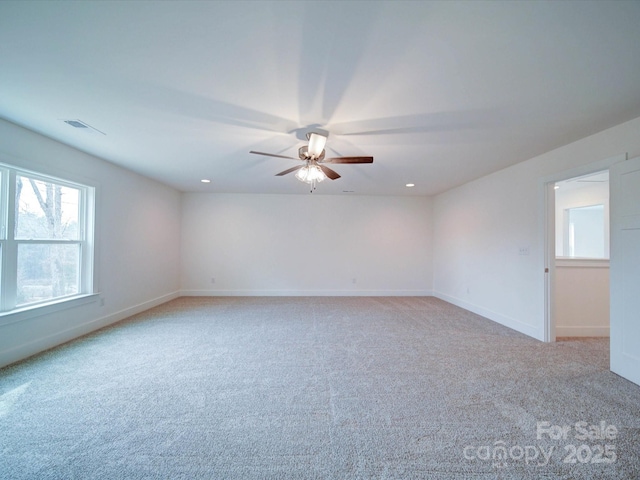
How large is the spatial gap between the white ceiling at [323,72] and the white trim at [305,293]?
3800mm

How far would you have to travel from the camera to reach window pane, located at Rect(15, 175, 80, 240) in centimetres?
283

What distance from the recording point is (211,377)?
2377 millimetres

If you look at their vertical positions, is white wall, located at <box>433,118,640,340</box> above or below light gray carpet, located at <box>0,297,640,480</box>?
above

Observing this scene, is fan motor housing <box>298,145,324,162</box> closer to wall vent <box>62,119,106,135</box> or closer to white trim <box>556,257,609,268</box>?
wall vent <box>62,119,106,135</box>

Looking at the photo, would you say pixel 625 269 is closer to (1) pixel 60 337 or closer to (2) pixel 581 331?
(2) pixel 581 331

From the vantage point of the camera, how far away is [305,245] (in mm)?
6258

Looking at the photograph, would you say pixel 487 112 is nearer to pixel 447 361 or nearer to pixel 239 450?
pixel 447 361

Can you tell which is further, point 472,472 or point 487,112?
point 487,112

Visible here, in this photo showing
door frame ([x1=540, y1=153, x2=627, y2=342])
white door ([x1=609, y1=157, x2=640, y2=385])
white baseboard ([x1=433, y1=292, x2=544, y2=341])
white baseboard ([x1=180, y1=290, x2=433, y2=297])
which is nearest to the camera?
white door ([x1=609, y1=157, x2=640, y2=385])

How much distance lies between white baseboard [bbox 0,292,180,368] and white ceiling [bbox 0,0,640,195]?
7.53 ft

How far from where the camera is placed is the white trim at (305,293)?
608 centimetres

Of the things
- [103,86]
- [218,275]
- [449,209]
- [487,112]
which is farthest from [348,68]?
[218,275]

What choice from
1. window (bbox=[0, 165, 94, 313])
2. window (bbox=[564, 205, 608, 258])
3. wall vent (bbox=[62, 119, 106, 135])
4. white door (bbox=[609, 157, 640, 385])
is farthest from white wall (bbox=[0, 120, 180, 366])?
window (bbox=[564, 205, 608, 258])

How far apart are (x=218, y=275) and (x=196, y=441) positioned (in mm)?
4810
